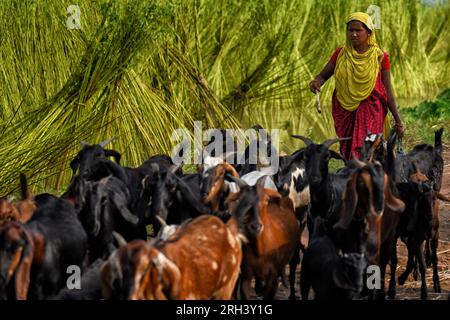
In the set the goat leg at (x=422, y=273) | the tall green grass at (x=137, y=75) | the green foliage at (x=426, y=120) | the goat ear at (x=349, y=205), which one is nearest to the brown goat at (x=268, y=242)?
the goat ear at (x=349, y=205)

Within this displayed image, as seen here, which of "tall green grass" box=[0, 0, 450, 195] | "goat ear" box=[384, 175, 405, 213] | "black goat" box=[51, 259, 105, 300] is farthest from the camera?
"tall green grass" box=[0, 0, 450, 195]

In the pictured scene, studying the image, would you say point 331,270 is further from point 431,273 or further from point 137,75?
point 137,75

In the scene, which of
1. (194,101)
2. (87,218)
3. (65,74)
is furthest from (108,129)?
(87,218)

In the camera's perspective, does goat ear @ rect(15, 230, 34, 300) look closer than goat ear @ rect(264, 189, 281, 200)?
Yes

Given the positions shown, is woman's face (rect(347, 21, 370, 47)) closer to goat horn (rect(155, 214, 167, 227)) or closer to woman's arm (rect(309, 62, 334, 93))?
woman's arm (rect(309, 62, 334, 93))

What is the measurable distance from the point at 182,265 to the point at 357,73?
373 cm

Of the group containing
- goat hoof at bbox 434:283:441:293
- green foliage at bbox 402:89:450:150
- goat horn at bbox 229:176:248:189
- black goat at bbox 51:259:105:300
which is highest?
green foliage at bbox 402:89:450:150

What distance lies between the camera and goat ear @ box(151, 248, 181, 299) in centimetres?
527

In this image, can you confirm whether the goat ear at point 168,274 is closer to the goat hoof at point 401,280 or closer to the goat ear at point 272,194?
the goat ear at point 272,194

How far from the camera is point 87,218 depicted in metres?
6.91

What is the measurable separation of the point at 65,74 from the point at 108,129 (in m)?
0.70

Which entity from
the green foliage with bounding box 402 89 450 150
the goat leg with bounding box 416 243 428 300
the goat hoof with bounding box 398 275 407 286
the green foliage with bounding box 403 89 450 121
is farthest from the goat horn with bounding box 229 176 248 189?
the green foliage with bounding box 403 89 450 121
